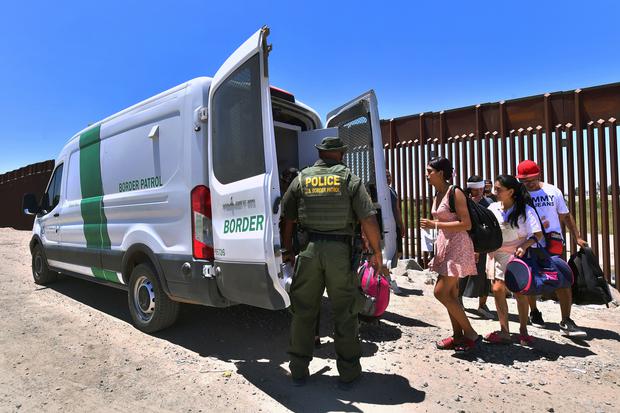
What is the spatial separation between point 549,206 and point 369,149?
1989 millimetres

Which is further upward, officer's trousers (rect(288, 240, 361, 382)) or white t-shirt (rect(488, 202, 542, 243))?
white t-shirt (rect(488, 202, 542, 243))

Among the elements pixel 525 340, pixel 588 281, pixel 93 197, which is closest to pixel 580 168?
pixel 588 281

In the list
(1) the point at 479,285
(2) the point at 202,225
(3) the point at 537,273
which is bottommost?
(1) the point at 479,285

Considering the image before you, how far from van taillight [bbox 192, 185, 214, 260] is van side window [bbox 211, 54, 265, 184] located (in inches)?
10.1

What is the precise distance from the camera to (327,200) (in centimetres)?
296

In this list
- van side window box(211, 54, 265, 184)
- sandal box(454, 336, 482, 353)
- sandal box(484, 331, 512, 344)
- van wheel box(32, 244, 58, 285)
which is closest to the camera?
van side window box(211, 54, 265, 184)

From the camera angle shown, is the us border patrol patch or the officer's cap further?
the officer's cap

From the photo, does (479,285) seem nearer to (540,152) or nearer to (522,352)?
(522,352)

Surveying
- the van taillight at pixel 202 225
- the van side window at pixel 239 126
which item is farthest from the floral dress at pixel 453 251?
the van taillight at pixel 202 225

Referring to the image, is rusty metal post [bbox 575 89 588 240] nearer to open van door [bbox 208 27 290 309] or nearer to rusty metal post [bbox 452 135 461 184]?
rusty metal post [bbox 452 135 461 184]

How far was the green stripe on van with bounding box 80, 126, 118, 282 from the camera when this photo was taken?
189 inches

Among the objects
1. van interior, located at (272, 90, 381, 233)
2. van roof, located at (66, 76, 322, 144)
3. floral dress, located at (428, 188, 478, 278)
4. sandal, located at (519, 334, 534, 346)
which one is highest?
van roof, located at (66, 76, 322, 144)

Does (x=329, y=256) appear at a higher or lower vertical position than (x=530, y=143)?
lower

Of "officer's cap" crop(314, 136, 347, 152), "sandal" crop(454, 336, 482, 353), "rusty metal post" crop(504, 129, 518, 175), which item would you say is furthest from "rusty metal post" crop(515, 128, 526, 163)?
"officer's cap" crop(314, 136, 347, 152)
